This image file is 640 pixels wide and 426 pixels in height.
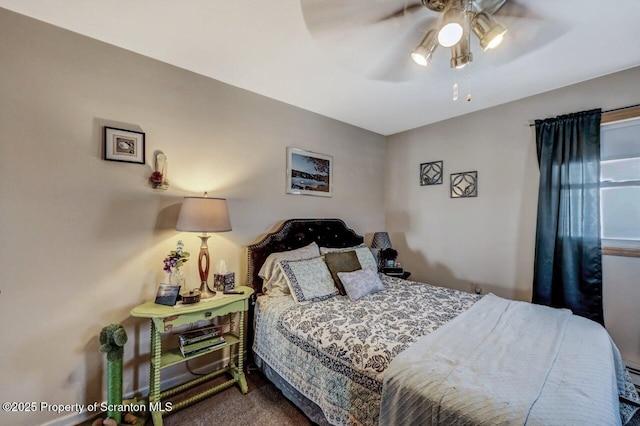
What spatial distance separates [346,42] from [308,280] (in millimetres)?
1793

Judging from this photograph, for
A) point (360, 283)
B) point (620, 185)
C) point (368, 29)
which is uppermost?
point (368, 29)

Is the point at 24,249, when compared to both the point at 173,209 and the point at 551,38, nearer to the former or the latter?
the point at 173,209

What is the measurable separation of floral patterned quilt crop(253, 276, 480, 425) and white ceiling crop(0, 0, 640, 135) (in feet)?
6.00

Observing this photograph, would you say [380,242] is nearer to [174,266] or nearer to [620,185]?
[620,185]

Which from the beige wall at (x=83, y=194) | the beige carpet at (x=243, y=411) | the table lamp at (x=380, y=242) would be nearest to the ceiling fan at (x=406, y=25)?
the beige wall at (x=83, y=194)

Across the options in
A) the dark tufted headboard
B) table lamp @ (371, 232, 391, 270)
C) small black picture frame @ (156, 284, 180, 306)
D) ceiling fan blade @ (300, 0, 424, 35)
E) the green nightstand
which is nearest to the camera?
ceiling fan blade @ (300, 0, 424, 35)

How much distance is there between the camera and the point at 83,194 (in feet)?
5.82

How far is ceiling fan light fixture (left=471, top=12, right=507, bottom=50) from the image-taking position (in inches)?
54.1

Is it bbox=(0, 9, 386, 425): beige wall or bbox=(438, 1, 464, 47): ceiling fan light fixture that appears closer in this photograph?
bbox=(438, 1, 464, 47): ceiling fan light fixture

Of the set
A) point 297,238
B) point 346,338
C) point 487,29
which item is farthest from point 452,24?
point 297,238

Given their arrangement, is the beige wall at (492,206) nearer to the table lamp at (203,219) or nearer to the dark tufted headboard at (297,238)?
the dark tufted headboard at (297,238)

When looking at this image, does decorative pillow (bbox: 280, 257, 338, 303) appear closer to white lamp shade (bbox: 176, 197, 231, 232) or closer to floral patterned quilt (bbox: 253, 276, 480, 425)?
floral patterned quilt (bbox: 253, 276, 480, 425)

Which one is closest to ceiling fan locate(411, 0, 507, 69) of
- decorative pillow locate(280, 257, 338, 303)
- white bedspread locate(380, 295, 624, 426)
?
white bedspread locate(380, 295, 624, 426)

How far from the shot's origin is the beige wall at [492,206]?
226 centimetres
